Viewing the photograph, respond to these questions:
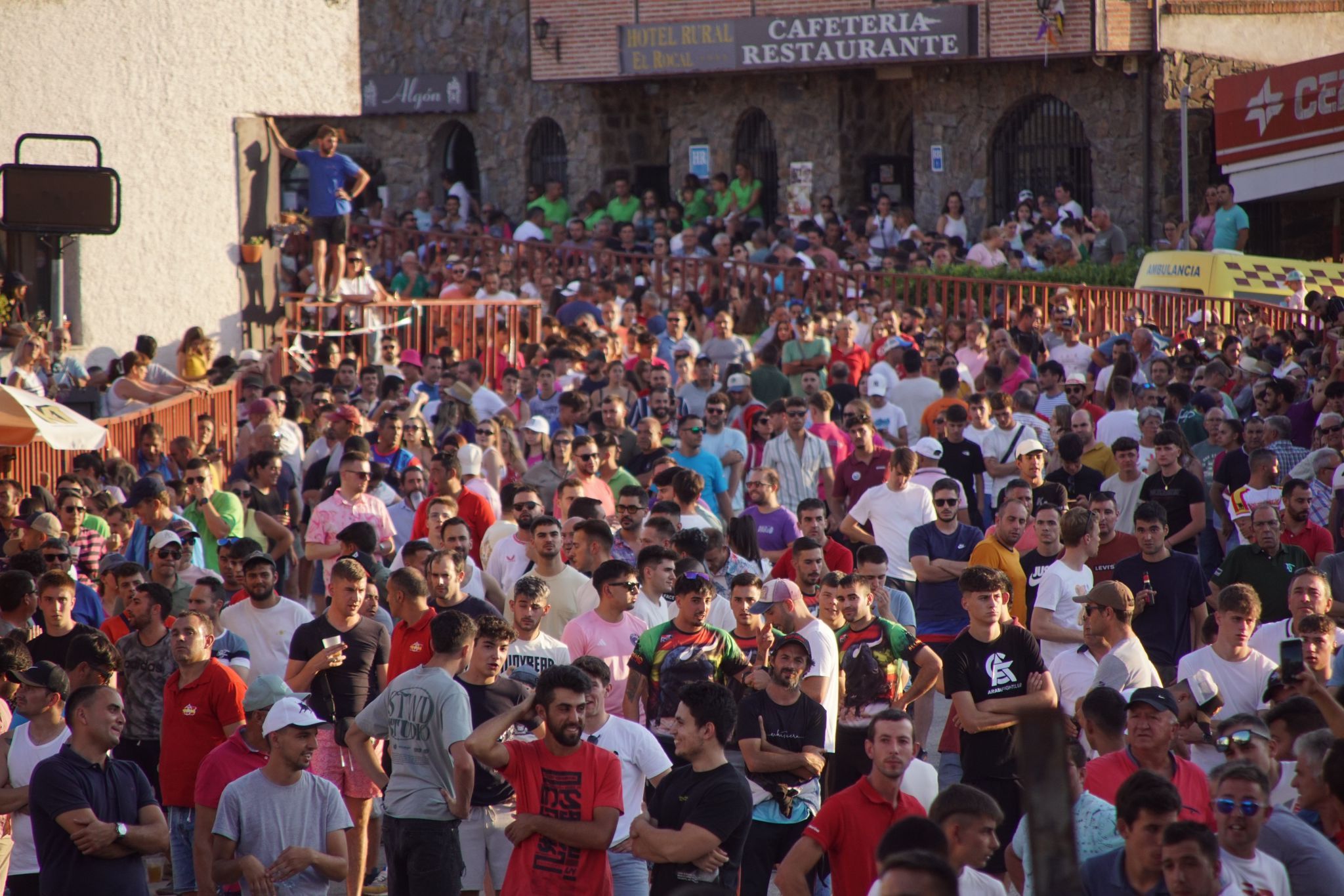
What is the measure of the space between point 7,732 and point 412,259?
16855mm

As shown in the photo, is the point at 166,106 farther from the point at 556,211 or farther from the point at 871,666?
the point at 556,211

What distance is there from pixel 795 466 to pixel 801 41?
15.9m

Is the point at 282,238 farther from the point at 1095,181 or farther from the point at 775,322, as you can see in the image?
the point at 1095,181

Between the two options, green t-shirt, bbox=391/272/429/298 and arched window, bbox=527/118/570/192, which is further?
arched window, bbox=527/118/570/192

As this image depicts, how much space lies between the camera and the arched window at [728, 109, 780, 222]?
29.5 m

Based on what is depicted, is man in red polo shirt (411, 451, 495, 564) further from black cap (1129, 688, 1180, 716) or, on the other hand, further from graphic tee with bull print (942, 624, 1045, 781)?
black cap (1129, 688, 1180, 716)

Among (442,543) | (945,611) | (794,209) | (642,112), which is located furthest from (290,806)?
(642,112)

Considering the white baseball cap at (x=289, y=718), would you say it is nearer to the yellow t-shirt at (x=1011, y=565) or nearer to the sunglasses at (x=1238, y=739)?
the sunglasses at (x=1238, y=739)

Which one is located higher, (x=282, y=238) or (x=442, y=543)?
(x=282, y=238)

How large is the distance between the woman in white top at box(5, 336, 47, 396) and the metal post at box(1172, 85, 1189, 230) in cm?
1430

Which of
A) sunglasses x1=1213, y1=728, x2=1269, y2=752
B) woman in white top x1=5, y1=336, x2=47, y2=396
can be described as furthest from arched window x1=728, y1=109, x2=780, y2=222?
sunglasses x1=1213, y1=728, x2=1269, y2=752

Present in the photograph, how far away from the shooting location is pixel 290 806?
22.2 ft

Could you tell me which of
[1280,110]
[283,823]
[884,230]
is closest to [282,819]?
[283,823]

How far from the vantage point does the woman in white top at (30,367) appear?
1450 cm
